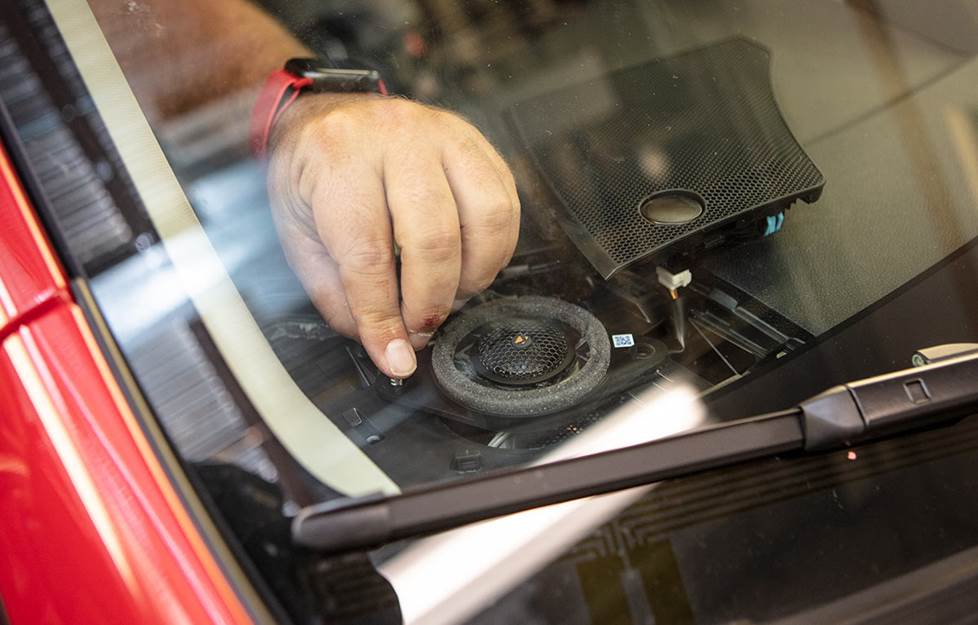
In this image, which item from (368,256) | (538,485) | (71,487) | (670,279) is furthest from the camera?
(670,279)

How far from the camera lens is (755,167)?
131 cm

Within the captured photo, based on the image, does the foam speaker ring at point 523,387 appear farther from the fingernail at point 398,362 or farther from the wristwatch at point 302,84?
the wristwatch at point 302,84

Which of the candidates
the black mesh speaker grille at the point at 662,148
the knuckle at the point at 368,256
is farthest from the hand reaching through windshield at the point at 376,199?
the black mesh speaker grille at the point at 662,148

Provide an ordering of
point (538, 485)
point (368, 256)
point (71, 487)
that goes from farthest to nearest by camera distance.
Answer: point (368, 256)
point (71, 487)
point (538, 485)

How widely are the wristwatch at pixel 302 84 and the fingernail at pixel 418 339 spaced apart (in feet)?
1.22

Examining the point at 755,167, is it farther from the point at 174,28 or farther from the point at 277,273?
the point at 174,28

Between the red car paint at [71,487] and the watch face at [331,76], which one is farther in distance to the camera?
the watch face at [331,76]

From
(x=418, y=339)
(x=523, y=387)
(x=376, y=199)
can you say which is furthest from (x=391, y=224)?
(x=523, y=387)

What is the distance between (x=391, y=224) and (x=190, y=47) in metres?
0.47

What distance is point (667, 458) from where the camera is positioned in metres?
0.90

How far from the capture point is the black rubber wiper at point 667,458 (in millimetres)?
859

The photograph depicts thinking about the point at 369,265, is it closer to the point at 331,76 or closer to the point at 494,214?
the point at 494,214

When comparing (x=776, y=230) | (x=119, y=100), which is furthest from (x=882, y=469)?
(x=119, y=100)

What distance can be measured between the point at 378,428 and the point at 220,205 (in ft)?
1.16
